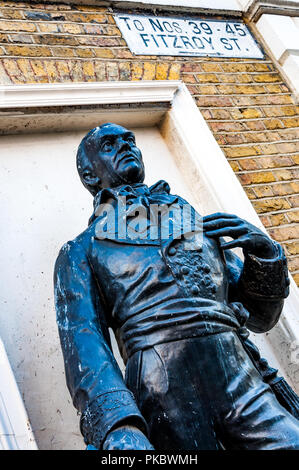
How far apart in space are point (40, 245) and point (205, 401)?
4.23 ft

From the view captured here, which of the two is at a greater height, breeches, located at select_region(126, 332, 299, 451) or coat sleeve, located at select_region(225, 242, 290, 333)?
coat sleeve, located at select_region(225, 242, 290, 333)

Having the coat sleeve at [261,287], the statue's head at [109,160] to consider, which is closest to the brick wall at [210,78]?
the coat sleeve at [261,287]

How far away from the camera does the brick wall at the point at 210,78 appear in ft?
10.9

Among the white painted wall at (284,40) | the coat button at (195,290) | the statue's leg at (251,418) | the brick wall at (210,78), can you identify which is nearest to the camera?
the statue's leg at (251,418)

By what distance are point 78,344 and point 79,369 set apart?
0.08 metres

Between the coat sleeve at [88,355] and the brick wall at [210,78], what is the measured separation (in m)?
1.42

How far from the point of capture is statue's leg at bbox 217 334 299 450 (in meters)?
1.71

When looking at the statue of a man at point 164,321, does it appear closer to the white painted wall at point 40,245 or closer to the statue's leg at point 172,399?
the statue's leg at point 172,399

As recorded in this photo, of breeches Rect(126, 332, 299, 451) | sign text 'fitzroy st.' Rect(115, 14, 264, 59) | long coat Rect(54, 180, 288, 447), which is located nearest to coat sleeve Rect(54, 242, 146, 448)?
long coat Rect(54, 180, 288, 447)

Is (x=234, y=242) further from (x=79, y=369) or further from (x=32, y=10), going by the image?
(x=32, y=10)

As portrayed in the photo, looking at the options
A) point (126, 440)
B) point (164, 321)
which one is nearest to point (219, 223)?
point (164, 321)

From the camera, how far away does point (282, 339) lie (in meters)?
2.80

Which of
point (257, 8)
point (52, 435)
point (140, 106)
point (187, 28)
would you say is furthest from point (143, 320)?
point (257, 8)

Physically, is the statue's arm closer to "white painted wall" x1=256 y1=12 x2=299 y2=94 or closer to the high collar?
the high collar
